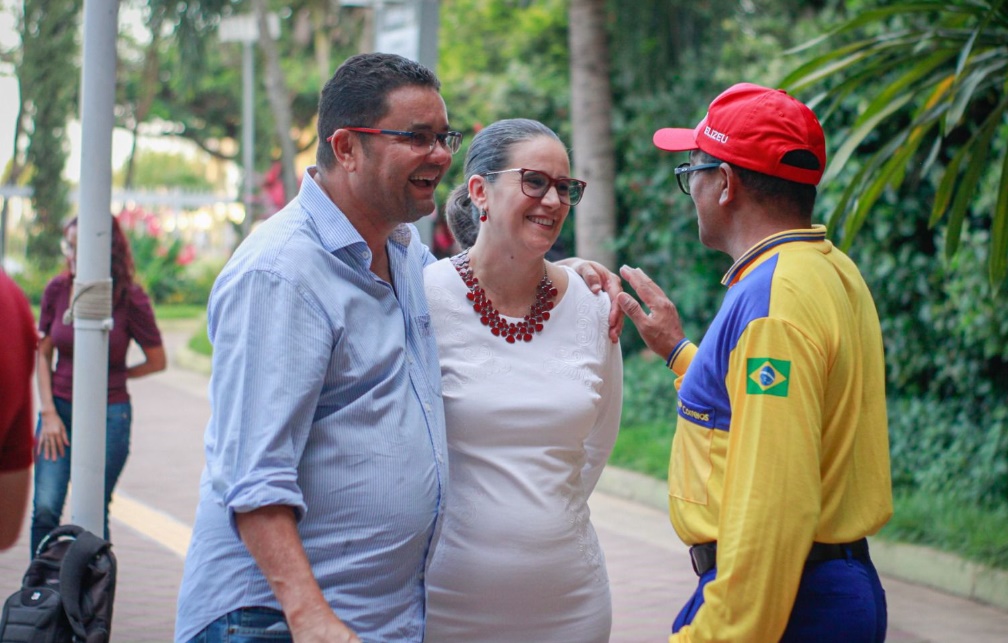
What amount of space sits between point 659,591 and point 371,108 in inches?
173

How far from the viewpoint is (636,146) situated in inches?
446

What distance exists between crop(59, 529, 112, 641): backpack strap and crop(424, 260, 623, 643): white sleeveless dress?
1.09 metres

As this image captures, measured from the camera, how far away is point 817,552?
219 cm

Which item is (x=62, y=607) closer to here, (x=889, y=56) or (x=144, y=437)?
(x=889, y=56)

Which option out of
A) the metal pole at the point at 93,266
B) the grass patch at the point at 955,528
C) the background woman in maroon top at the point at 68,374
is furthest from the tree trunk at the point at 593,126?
the metal pole at the point at 93,266

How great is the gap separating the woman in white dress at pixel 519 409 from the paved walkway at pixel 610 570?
2697 millimetres

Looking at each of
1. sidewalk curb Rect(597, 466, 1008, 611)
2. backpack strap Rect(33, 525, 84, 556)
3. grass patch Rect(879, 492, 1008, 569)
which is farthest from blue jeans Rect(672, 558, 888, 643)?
grass patch Rect(879, 492, 1008, 569)

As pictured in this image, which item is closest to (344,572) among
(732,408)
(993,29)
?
(732,408)

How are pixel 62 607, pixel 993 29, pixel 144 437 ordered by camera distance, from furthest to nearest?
pixel 144 437 < pixel 993 29 < pixel 62 607

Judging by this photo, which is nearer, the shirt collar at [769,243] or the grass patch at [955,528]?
the shirt collar at [769,243]

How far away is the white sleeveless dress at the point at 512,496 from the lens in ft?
9.09

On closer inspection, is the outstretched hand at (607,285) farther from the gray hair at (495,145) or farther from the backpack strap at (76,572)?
the backpack strap at (76,572)

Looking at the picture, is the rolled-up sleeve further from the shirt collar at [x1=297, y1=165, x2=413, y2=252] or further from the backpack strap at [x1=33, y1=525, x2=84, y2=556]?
the backpack strap at [x1=33, y1=525, x2=84, y2=556]

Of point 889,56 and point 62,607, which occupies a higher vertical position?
point 889,56
